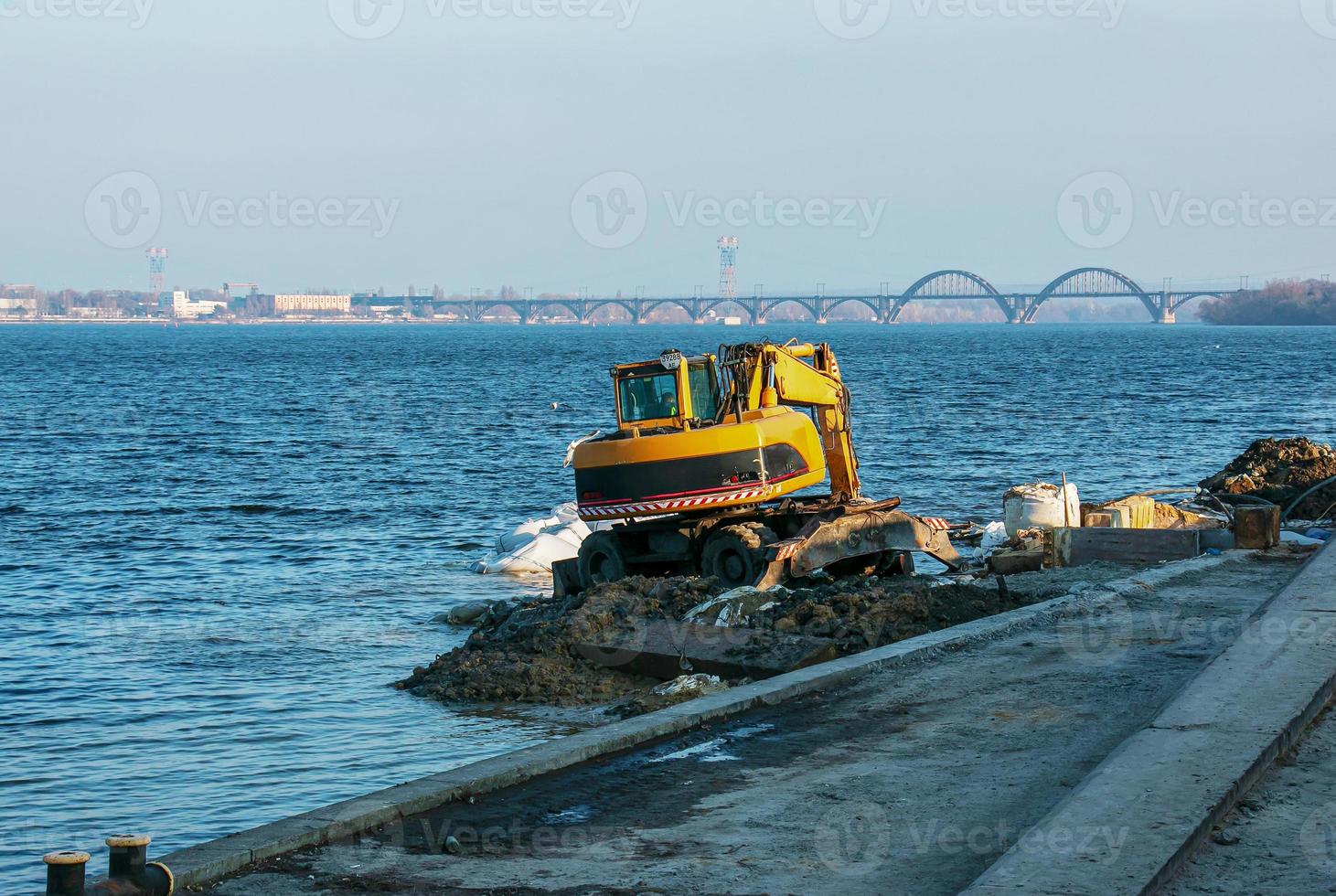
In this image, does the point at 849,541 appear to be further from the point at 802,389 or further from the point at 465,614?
the point at 465,614

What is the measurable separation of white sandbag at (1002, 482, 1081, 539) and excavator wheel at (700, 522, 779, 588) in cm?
511

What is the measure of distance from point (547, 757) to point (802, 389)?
11.4 m

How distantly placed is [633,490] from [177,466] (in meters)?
25.9

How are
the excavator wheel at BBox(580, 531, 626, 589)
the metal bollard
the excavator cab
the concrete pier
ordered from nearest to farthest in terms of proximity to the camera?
the metal bollard
the concrete pier
the excavator cab
the excavator wheel at BBox(580, 531, 626, 589)

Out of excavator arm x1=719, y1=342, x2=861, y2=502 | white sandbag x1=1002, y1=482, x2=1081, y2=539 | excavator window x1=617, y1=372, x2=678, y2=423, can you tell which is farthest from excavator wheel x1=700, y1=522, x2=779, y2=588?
white sandbag x1=1002, y1=482, x2=1081, y2=539

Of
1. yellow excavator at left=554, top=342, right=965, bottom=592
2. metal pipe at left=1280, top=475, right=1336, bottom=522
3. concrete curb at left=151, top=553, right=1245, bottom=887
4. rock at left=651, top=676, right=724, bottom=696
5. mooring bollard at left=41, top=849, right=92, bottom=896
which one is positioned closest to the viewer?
mooring bollard at left=41, top=849, right=92, bottom=896

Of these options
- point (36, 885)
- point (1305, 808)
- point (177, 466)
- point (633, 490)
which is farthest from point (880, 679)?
point (177, 466)

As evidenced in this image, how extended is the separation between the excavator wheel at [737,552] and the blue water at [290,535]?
11.4 ft

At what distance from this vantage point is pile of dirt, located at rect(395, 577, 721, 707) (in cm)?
1440

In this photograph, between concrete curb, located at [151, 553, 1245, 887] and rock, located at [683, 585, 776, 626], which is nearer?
concrete curb, located at [151, 553, 1245, 887]

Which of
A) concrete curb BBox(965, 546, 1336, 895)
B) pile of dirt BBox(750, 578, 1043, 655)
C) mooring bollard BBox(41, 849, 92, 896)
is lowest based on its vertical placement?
pile of dirt BBox(750, 578, 1043, 655)

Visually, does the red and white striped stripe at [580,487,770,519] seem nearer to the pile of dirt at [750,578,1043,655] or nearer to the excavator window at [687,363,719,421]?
the excavator window at [687,363,719,421]

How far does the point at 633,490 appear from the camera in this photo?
18594 millimetres

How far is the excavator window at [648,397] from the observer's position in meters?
19.0
